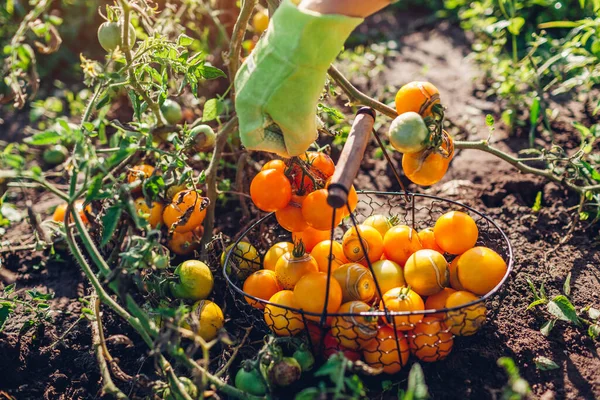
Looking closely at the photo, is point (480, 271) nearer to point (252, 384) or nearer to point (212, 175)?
point (252, 384)

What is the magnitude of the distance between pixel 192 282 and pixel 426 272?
0.75 m

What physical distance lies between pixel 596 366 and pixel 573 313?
16 centimetres

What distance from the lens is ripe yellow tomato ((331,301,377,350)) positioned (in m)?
1.42

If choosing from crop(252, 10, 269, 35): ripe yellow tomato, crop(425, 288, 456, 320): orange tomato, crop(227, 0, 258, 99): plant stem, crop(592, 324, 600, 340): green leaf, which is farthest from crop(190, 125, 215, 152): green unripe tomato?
crop(592, 324, 600, 340): green leaf

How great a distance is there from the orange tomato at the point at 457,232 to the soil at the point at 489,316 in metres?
0.22

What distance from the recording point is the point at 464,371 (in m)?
1.54

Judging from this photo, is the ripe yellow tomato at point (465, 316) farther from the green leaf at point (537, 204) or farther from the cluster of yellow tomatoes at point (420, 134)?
the green leaf at point (537, 204)

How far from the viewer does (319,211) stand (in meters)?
1.50

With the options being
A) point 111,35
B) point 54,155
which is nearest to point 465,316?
point 111,35

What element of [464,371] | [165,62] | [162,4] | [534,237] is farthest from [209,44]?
[464,371]

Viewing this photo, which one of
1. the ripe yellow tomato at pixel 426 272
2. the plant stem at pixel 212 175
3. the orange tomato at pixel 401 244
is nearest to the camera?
the ripe yellow tomato at pixel 426 272

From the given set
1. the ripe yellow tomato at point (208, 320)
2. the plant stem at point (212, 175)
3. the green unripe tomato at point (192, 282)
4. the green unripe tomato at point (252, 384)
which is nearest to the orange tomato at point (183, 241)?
the plant stem at point (212, 175)

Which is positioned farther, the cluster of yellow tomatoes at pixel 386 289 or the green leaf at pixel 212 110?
the green leaf at pixel 212 110

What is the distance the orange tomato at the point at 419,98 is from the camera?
1.52m
